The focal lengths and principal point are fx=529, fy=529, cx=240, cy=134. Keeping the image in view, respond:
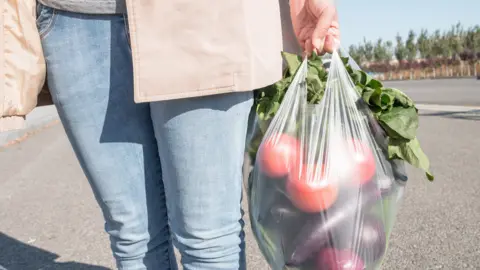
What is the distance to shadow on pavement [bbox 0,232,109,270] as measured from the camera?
9.17ft

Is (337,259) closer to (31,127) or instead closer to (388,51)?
(31,127)

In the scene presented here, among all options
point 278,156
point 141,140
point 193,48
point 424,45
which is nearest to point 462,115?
point 278,156

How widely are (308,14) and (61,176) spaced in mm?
4334

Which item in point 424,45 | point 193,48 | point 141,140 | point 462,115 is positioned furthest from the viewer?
point 424,45

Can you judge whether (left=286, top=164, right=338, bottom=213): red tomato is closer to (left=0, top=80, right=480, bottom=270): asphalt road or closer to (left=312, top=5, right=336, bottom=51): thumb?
(left=312, top=5, right=336, bottom=51): thumb

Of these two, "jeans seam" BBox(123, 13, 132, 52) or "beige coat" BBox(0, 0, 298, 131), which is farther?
"jeans seam" BBox(123, 13, 132, 52)

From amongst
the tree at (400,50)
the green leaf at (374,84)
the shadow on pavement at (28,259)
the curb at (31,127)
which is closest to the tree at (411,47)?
the tree at (400,50)

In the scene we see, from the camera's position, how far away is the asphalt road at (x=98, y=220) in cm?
273

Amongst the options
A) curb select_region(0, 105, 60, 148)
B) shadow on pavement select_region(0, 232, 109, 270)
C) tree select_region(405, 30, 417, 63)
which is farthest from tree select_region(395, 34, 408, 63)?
shadow on pavement select_region(0, 232, 109, 270)

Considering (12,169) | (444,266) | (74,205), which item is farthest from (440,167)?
(12,169)

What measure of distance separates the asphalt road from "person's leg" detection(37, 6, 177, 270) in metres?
1.37

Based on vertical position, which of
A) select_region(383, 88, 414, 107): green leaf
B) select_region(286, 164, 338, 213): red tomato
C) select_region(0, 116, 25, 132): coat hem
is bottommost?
select_region(286, 164, 338, 213): red tomato

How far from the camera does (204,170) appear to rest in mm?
1176

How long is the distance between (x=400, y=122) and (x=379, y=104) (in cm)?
8
